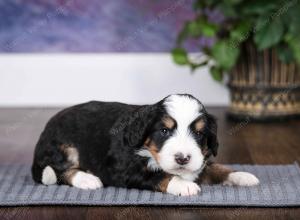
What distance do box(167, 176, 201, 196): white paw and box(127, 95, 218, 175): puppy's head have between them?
5 centimetres

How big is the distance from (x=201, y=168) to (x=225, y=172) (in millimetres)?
219

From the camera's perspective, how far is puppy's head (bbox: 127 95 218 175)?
283 centimetres

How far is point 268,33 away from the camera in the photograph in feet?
16.6

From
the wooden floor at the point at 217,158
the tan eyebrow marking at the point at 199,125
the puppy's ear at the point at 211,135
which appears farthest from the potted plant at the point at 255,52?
the tan eyebrow marking at the point at 199,125

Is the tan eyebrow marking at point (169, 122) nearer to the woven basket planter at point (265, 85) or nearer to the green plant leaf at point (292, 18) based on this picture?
the green plant leaf at point (292, 18)

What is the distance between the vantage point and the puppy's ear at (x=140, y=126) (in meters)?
2.98

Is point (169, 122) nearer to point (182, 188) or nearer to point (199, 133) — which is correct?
point (199, 133)

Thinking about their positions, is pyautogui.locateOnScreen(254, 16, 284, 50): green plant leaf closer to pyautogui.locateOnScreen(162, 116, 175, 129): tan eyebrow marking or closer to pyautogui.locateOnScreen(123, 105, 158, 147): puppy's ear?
pyautogui.locateOnScreen(123, 105, 158, 147): puppy's ear

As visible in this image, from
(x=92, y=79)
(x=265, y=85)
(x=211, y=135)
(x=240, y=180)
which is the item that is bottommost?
(x=92, y=79)

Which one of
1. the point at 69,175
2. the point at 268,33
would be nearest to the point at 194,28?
the point at 268,33

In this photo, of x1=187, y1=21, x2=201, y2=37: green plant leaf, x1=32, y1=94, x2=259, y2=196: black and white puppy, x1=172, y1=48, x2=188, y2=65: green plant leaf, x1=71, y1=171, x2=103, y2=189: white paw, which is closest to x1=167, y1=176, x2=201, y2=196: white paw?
x1=32, y1=94, x2=259, y2=196: black and white puppy

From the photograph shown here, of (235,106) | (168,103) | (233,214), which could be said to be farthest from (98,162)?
(235,106)

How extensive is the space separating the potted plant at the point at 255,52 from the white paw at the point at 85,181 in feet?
7.50

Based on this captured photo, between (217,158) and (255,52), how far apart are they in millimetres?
1596
